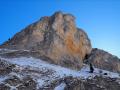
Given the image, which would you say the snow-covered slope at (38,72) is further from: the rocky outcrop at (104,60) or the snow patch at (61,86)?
the rocky outcrop at (104,60)

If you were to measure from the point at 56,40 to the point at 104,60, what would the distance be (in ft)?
35.1

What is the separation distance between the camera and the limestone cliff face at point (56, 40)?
58.9 meters

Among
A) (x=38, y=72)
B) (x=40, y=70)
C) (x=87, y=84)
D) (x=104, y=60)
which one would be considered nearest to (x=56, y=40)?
(x=104, y=60)

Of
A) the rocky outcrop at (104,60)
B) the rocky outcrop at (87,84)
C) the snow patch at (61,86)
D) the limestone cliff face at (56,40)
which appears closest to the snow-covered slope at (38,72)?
the snow patch at (61,86)

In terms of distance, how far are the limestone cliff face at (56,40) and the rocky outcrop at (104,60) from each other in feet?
5.94

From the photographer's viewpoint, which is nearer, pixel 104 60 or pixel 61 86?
pixel 61 86

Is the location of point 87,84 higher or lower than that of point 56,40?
lower

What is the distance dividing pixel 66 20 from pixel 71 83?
24.5 meters

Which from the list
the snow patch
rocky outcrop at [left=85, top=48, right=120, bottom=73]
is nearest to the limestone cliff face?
rocky outcrop at [left=85, top=48, right=120, bottom=73]

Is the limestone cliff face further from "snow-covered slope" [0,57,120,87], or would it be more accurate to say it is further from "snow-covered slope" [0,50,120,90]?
"snow-covered slope" [0,50,120,90]

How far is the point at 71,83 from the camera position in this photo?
44219mm

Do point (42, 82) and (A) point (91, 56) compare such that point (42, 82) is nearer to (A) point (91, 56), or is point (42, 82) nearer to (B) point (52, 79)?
(B) point (52, 79)

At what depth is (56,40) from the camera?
61.2m

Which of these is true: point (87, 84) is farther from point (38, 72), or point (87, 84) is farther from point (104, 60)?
point (104, 60)
